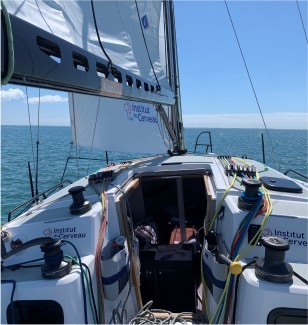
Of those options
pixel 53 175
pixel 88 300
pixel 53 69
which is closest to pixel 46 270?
pixel 88 300

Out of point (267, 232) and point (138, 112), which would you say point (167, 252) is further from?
point (138, 112)

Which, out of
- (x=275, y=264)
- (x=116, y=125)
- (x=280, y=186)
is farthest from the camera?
(x=116, y=125)

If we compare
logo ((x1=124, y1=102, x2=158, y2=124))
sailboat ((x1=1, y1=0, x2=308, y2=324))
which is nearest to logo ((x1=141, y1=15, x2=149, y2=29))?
sailboat ((x1=1, y1=0, x2=308, y2=324))

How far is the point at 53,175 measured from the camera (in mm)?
13125

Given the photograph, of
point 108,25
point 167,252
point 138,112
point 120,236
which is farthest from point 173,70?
point 120,236

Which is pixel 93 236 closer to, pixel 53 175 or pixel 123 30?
pixel 123 30

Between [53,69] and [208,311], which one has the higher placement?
[53,69]

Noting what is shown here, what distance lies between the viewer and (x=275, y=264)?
1.59 meters

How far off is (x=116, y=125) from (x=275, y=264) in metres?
4.31

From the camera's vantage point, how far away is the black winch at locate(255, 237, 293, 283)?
155 centimetres

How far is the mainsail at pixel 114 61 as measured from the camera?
1749 mm

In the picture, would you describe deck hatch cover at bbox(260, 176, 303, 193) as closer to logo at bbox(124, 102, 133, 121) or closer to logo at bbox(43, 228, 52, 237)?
logo at bbox(43, 228, 52, 237)

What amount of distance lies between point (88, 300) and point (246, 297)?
3.08 feet

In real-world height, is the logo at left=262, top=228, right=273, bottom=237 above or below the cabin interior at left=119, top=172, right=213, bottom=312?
above
